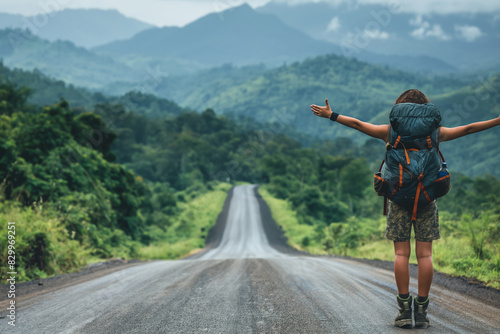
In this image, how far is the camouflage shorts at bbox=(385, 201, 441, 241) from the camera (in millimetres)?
3586

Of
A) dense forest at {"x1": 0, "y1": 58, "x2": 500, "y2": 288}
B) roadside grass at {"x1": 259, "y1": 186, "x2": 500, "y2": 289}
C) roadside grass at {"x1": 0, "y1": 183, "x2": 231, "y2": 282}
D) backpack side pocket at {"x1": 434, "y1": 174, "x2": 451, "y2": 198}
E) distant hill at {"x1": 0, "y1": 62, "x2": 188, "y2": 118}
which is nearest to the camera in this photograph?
backpack side pocket at {"x1": 434, "y1": 174, "x2": 451, "y2": 198}

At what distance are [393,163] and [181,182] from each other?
67236 millimetres

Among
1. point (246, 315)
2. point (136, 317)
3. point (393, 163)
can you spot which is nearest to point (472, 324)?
point (393, 163)

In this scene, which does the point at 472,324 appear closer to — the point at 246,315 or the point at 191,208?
the point at 246,315

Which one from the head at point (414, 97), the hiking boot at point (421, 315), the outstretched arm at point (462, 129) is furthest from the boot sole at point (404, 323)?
the head at point (414, 97)

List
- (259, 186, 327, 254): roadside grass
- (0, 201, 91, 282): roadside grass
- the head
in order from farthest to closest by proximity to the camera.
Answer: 1. (259, 186, 327, 254): roadside grass
2. (0, 201, 91, 282): roadside grass
3. the head

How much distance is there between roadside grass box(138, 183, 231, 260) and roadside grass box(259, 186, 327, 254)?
23.5 feet

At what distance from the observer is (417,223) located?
3625 mm

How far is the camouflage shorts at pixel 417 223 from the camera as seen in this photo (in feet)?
11.8

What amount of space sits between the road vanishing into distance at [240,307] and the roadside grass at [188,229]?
14.7 m

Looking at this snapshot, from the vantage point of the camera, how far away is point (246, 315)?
12.9 ft

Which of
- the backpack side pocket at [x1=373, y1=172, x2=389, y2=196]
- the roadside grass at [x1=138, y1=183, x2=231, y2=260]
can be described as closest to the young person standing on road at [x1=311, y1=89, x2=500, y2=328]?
the backpack side pocket at [x1=373, y1=172, x2=389, y2=196]

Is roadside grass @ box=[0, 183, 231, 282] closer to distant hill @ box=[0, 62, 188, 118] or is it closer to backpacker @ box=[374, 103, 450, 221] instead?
backpacker @ box=[374, 103, 450, 221]

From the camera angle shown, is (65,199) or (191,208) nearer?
(65,199)
